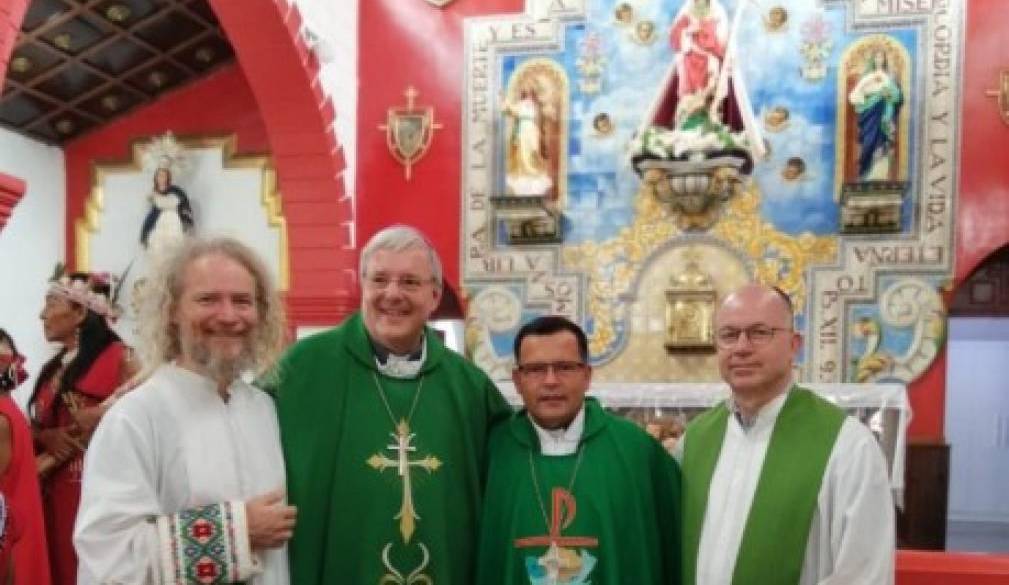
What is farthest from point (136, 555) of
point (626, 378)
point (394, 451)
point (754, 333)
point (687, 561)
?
point (626, 378)

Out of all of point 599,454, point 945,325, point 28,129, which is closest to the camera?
point 599,454

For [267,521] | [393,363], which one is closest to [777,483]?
[393,363]

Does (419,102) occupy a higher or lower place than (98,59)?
lower

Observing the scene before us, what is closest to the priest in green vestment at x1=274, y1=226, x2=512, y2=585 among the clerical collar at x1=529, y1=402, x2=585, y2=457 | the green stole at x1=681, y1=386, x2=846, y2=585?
the clerical collar at x1=529, y1=402, x2=585, y2=457

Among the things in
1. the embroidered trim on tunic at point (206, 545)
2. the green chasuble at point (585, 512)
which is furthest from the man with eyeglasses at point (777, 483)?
the embroidered trim on tunic at point (206, 545)

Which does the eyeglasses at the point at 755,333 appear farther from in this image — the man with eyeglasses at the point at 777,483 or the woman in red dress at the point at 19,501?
the woman in red dress at the point at 19,501

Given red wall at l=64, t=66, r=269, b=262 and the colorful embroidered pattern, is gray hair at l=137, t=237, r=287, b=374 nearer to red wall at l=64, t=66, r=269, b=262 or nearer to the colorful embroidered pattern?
the colorful embroidered pattern

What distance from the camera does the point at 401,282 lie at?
8.45 ft

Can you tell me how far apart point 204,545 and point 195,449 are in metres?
0.22

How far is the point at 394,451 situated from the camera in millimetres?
2625

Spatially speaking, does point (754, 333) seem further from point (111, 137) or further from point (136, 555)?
point (111, 137)

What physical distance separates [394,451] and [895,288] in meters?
5.49

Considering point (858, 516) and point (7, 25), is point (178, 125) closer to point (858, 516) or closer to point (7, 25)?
point (7, 25)

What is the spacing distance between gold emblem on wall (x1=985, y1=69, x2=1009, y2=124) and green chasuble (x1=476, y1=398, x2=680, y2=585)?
5.54 meters
